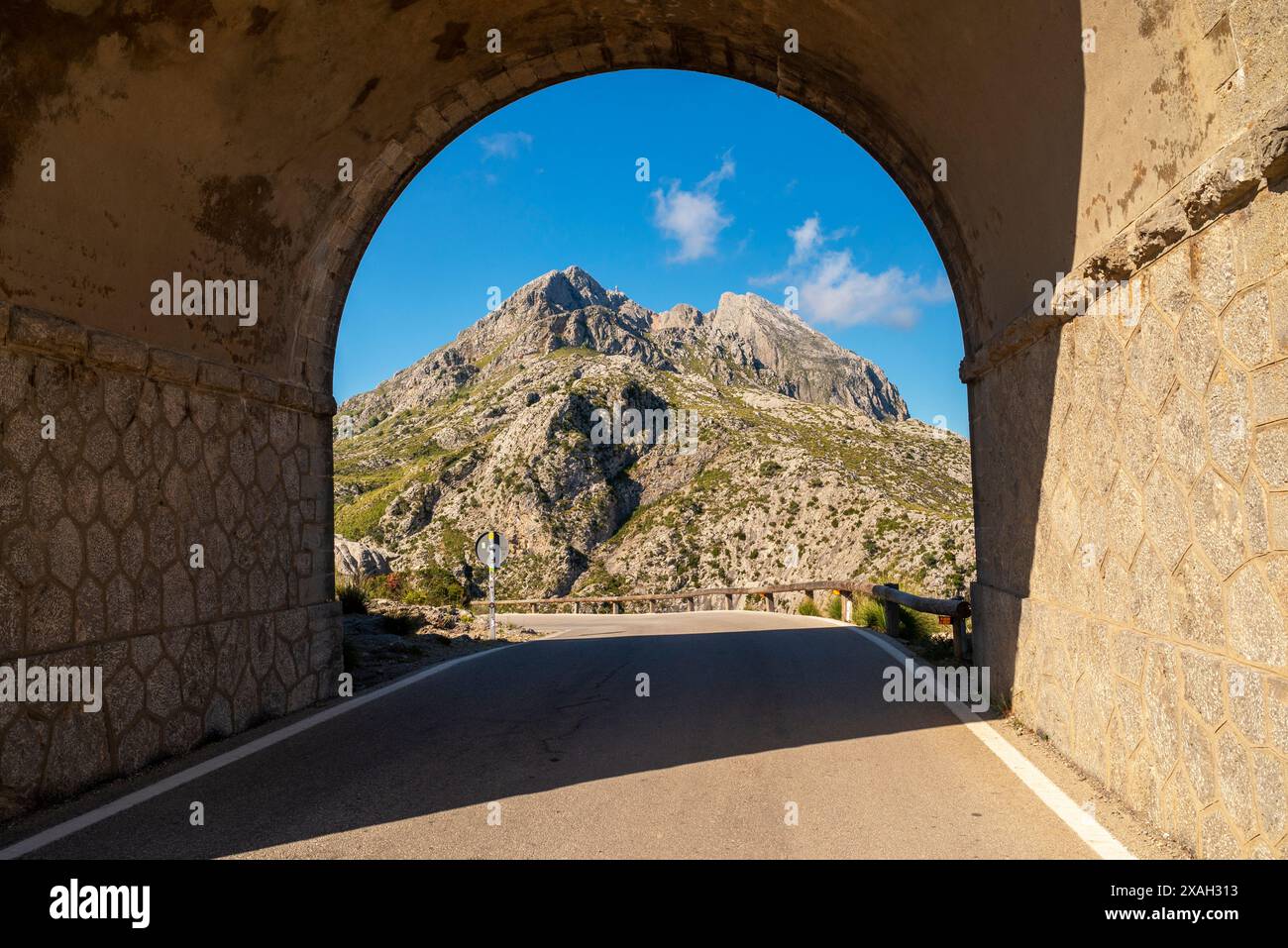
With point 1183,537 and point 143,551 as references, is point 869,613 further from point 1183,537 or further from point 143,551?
point 143,551

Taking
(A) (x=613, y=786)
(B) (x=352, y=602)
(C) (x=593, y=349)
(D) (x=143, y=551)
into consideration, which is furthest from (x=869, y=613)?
(C) (x=593, y=349)

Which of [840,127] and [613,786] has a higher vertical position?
[840,127]

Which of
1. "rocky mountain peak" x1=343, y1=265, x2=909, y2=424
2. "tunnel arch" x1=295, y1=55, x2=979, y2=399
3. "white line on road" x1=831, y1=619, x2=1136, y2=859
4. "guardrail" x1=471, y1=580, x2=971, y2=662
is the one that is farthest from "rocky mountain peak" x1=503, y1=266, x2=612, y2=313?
"white line on road" x1=831, y1=619, x2=1136, y2=859

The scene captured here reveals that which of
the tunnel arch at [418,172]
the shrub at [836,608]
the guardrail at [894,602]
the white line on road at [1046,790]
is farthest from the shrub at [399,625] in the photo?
the white line on road at [1046,790]

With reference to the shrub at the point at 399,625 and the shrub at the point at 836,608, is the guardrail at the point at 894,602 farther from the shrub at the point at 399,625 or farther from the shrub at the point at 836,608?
the shrub at the point at 399,625

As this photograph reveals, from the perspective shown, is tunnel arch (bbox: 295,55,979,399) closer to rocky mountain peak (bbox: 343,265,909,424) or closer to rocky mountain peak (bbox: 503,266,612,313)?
rocky mountain peak (bbox: 343,265,909,424)

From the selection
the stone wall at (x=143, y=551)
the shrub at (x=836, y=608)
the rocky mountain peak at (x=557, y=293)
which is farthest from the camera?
the rocky mountain peak at (x=557, y=293)
